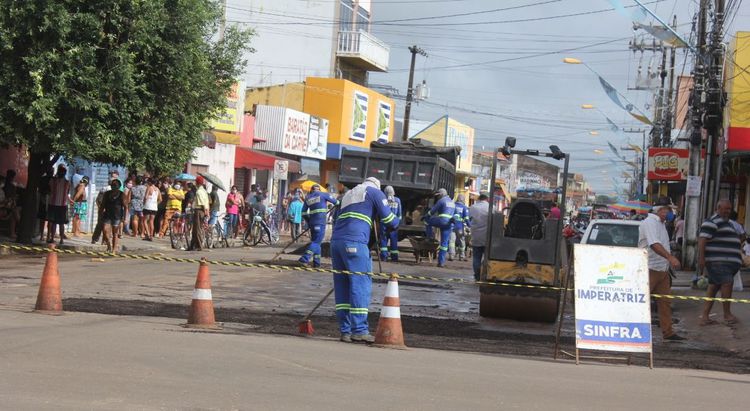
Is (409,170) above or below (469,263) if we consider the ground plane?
above

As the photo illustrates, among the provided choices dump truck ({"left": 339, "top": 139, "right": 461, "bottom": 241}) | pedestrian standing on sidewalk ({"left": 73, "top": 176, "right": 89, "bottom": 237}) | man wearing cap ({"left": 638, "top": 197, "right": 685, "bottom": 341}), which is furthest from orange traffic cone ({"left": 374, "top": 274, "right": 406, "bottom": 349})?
pedestrian standing on sidewalk ({"left": 73, "top": 176, "right": 89, "bottom": 237})

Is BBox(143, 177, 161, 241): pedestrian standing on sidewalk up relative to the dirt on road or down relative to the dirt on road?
up

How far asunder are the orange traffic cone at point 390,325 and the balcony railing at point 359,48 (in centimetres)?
4671

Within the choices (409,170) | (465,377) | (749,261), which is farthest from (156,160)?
(465,377)

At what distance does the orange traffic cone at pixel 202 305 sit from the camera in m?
11.5

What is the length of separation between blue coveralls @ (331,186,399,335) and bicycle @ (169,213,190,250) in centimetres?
1610

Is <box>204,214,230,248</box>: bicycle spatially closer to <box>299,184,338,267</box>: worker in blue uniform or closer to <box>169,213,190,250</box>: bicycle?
<box>169,213,190,250</box>: bicycle

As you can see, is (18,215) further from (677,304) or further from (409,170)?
(677,304)

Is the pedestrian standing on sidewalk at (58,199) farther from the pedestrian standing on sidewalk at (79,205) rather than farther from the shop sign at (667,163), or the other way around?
the shop sign at (667,163)

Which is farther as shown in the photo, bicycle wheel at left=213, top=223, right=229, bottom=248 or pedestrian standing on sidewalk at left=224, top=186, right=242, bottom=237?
pedestrian standing on sidewalk at left=224, top=186, right=242, bottom=237

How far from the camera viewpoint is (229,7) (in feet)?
178

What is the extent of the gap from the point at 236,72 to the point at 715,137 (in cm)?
1197

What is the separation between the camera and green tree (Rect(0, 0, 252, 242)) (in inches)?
787

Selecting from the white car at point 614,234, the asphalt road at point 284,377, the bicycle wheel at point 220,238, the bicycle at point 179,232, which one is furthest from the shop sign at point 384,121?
the asphalt road at point 284,377
